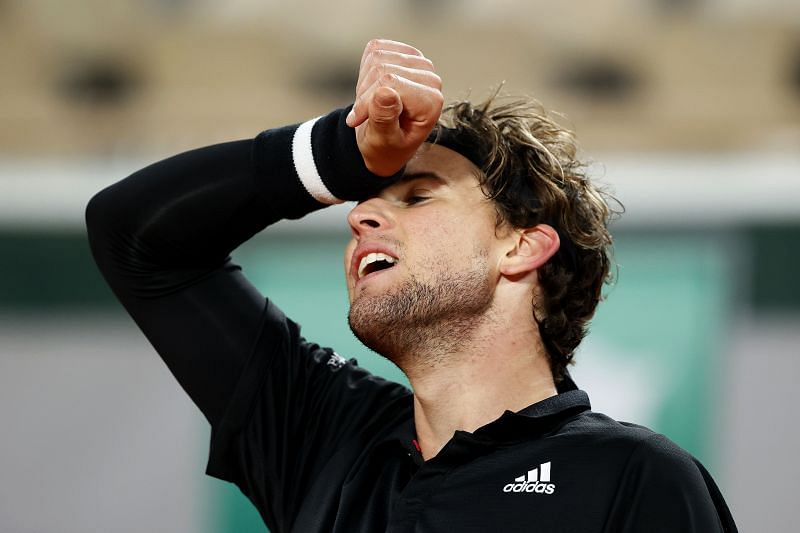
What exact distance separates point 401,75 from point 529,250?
394 mm

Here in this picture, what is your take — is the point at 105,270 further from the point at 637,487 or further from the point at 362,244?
the point at 637,487

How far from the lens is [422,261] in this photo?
1479mm

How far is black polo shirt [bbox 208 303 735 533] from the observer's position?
1.27m

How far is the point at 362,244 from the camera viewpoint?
4.97 ft

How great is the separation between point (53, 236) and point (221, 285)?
2.94 metres

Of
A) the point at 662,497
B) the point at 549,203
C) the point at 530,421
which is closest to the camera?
the point at 662,497

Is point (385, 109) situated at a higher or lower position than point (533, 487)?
higher

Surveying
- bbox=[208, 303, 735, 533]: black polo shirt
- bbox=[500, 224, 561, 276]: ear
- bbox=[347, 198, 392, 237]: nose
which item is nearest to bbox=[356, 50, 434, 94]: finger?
bbox=[347, 198, 392, 237]: nose

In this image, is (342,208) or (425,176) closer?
(425,176)

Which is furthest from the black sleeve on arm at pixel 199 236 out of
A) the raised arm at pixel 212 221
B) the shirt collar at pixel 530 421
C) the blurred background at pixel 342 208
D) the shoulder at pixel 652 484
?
the blurred background at pixel 342 208

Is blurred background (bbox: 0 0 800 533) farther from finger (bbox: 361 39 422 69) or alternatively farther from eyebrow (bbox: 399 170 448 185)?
finger (bbox: 361 39 422 69)

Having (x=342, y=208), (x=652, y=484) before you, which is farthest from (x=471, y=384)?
(x=342, y=208)

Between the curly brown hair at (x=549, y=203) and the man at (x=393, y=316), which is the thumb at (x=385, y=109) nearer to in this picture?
the man at (x=393, y=316)

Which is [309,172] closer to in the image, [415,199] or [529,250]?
[415,199]
